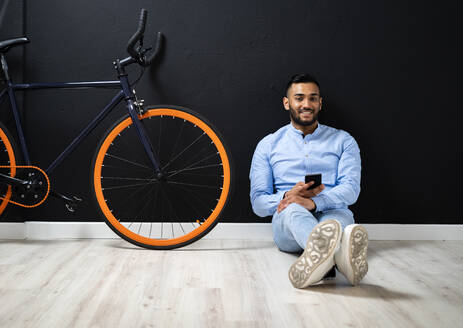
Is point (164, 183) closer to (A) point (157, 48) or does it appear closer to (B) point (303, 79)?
(A) point (157, 48)

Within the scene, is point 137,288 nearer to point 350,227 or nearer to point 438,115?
point 350,227

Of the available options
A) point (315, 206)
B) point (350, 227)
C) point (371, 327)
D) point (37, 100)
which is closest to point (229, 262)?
point (315, 206)

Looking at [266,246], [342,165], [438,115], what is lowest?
[266,246]

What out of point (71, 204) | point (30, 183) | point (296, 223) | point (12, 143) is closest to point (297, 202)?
point (296, 223)

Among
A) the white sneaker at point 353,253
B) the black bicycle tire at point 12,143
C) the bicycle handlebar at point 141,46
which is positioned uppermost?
the bicycle handlebar at point 141,46

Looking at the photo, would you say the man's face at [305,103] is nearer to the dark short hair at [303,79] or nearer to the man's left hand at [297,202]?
the dark short hair at [303,79]

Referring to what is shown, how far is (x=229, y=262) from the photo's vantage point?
85.7 inches

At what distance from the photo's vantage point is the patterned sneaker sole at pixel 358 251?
1697 mm

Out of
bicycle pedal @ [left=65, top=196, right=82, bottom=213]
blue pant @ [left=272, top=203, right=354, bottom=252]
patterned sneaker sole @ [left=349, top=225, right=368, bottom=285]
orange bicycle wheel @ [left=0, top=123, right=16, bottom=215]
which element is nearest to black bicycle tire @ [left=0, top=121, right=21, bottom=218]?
orange bicycle wheel @ [left=0, top=123, right=16, bottom=215]

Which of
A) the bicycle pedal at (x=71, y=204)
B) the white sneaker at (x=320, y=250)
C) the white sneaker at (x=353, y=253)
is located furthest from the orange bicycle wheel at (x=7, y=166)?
the white sneaker at (x=353, y=253)

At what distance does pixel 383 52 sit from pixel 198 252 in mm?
1539

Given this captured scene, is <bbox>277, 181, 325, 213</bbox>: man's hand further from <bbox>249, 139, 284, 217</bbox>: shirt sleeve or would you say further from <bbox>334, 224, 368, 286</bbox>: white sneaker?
<bbox>334, 224, 368, 286</bbox>: white sneaker

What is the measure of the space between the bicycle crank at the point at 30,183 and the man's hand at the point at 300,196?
1.21 m

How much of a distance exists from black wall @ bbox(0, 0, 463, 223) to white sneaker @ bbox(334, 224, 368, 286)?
95cm
